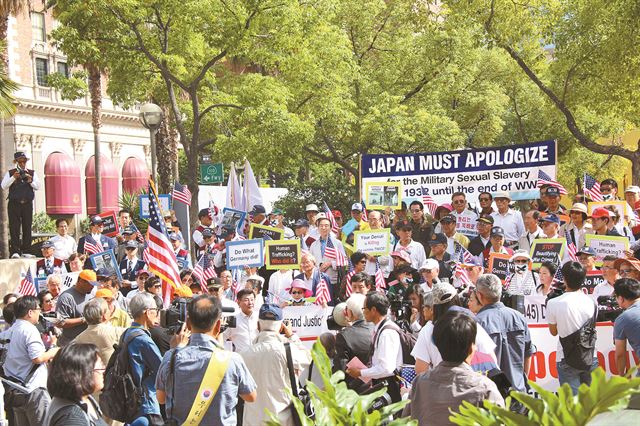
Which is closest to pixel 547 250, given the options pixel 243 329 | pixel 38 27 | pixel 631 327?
pixel 631 327

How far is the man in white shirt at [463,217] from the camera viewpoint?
43.9ft

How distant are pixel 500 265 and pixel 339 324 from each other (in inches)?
129

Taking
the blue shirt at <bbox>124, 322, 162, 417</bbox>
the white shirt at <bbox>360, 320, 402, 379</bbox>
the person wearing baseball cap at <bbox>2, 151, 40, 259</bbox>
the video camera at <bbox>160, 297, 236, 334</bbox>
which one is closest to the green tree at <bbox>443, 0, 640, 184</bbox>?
the person wearing baseball cap at <bbox>2, 151, 40, 259</bbox>

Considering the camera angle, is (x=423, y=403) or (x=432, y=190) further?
(x=432, y=190)

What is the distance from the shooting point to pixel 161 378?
6.16 meters

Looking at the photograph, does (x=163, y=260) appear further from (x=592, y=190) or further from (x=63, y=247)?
(x=592, y=190)

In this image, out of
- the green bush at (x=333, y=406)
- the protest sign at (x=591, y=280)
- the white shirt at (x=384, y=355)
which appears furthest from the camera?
the protest sign at (x=591, y=280)

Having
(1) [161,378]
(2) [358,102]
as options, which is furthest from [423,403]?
(2) [358,102]

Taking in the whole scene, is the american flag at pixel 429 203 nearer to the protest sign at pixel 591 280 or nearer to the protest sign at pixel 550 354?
the protest sign at pixel 591 280

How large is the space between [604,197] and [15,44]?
135 ft

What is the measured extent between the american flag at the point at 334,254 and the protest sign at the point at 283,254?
73 cm

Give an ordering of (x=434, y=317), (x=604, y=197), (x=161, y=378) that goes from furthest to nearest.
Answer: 1. (x=604, y=197)
2. (x=434, y=317)
3. (x=161, y=378)

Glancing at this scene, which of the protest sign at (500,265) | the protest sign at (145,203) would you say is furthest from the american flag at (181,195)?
the protest sign at (500,265)

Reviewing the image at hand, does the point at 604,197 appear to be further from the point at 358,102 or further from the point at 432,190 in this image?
the point at 358,102
